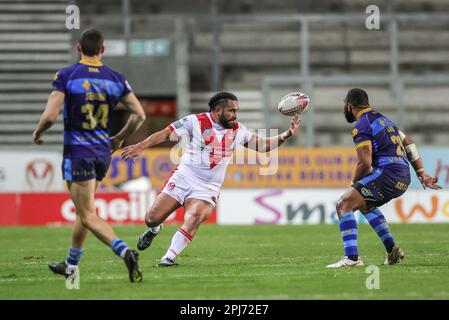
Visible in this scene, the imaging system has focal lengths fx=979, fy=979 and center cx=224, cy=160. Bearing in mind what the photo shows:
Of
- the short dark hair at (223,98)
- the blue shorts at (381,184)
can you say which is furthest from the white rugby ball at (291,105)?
the blue shorts at (381,184)

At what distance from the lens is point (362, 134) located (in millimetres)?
11188

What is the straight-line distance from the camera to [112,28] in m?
27.8

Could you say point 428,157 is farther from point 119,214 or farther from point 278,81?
point 119,214

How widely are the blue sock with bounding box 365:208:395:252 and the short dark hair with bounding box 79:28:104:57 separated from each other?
4.15m

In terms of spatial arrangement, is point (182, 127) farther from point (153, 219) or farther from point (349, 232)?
point (349, 232)

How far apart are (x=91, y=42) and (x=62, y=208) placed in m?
13.8

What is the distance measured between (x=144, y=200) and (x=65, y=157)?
43.4ft

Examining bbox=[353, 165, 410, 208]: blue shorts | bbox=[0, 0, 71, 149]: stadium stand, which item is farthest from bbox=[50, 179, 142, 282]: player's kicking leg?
bbox=[0, 0, 71, 149]: stadium stand

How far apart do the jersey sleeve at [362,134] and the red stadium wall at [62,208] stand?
458 inches

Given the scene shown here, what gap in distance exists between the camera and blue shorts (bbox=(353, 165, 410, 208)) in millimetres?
11258

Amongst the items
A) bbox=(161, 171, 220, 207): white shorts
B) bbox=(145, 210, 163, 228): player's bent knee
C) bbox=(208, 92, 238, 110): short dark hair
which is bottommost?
bbox=(145, 210, 163, 228): player's bent knee

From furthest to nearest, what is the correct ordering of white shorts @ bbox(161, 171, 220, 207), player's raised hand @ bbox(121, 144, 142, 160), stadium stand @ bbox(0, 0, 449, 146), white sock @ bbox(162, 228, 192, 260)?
stadium stand @ bbox(0, 0, 449, 146) < white shorts @ bbox(161, 171, 220, 207) < white sock @ bbox(162, 228, 192, 260) < player's raised hand @ bbox(121, 144, 142, 160)

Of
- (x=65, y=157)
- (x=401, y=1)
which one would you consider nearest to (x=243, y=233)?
(x=65, y=157)

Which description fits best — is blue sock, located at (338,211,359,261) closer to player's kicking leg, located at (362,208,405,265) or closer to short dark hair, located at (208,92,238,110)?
player's kicking leg, located at (362,208,405,265)
